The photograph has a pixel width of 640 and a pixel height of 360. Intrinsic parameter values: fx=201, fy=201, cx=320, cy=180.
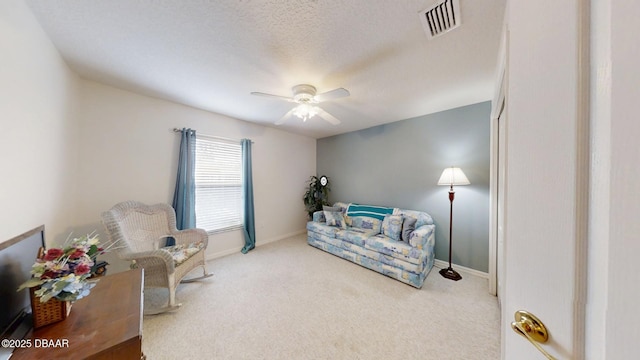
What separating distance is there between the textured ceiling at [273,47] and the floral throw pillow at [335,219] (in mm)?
2034

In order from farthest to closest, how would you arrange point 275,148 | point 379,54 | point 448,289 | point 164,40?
point 275,148
point 448,289
point 379,54
point 164,40

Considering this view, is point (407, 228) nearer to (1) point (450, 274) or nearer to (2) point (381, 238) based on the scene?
(2) point (381, 238)

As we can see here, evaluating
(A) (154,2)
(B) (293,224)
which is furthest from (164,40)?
(B) (293,224)

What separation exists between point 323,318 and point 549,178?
1998mm

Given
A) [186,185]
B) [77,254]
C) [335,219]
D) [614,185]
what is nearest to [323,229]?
[335,219]

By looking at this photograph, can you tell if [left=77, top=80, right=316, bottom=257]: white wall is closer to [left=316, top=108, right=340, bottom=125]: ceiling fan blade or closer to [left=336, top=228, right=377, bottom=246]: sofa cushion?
[left=336, top=228, right=377, bottom=246]: sofa cushion

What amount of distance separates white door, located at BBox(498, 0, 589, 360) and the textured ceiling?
46.2 inches

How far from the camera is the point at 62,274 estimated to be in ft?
3.19

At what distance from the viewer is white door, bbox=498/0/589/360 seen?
346mm

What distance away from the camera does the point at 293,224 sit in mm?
4406

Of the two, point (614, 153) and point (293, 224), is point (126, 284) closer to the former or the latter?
point (614, 153)

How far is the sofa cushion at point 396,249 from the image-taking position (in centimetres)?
238

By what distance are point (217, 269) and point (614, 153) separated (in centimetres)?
338

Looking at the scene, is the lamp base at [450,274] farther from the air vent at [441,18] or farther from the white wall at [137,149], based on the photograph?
the white wall at [137,149]
